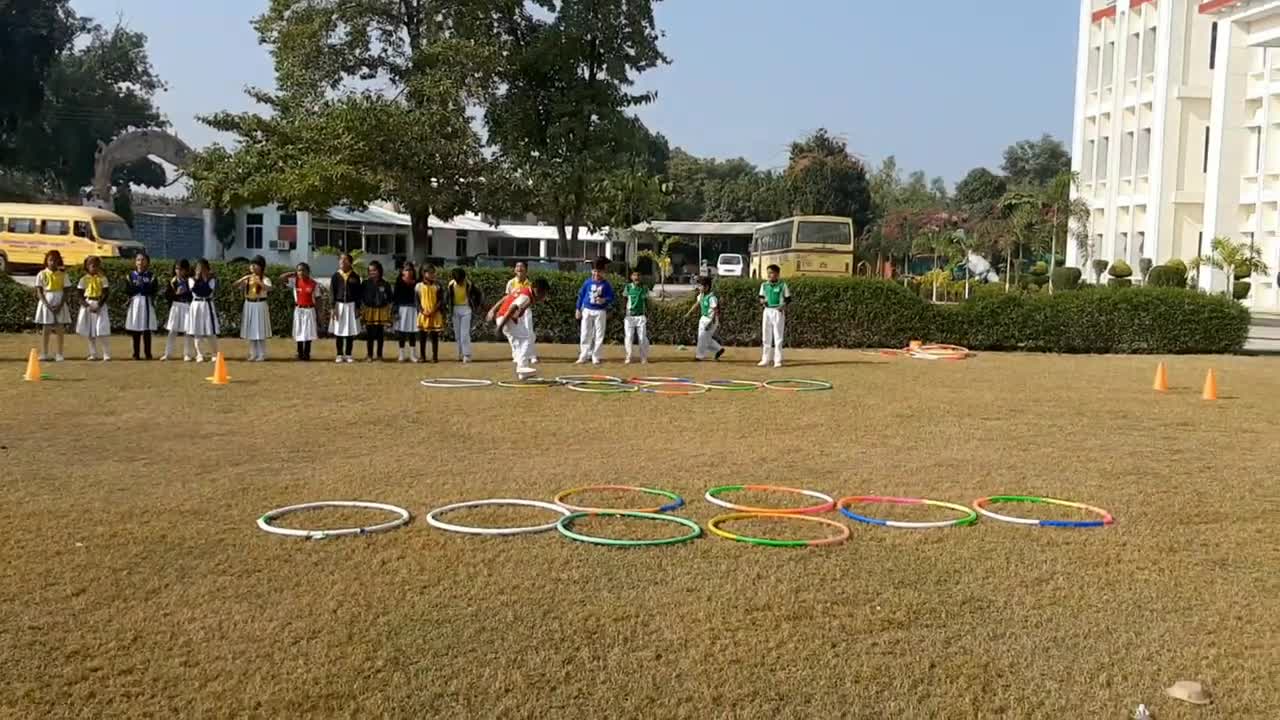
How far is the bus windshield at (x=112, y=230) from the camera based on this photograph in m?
38.4

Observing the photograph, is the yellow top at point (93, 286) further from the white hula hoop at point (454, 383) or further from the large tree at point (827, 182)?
the large tree at point (827, 182)

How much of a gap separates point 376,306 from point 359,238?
40.3m

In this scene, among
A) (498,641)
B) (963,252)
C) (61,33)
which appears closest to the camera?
(498,641)

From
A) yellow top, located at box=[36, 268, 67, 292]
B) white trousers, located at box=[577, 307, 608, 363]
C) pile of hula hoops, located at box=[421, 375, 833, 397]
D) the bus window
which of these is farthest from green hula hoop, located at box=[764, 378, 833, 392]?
the bus window

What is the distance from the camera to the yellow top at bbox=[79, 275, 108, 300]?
58.4 ft

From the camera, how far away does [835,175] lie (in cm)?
7038

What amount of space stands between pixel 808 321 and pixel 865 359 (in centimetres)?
272

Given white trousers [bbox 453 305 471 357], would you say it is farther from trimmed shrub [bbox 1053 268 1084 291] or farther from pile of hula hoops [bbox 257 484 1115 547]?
trimmed shrub [bbox 1053 268 1084 291]

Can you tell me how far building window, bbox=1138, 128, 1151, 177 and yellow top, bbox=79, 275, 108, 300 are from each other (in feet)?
145

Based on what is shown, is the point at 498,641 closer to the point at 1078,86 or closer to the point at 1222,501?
the point at 1222,501

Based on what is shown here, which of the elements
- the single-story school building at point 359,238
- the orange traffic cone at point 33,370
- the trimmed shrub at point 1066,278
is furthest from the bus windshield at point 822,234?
the orange traffic cone at point 33,370

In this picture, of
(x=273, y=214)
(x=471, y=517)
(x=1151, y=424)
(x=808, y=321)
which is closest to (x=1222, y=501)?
(x=1151, y=424)

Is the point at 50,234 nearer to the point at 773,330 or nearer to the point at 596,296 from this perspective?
the point at 596,296

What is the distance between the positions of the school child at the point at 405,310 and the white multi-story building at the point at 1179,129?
36.0 m
